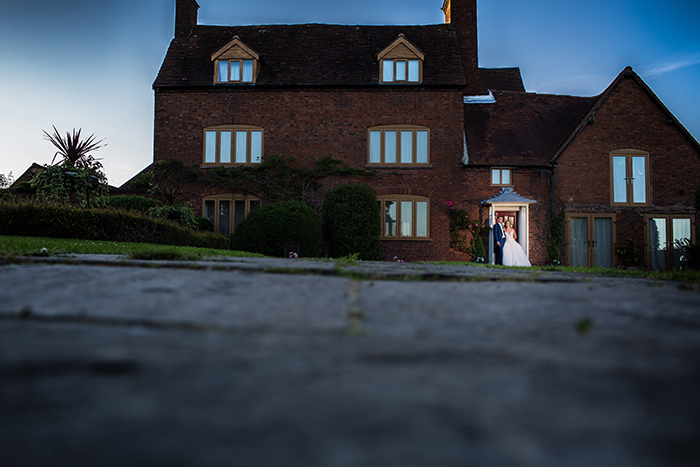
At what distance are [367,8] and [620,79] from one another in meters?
11.0

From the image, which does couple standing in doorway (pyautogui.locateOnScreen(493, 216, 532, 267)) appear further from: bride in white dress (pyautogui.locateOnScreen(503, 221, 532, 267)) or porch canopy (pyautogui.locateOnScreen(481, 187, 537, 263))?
porch canopy (pyautogui.locateOnScreen(481, 187, 537, 263))

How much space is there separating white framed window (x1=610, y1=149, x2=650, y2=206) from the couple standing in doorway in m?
4.71

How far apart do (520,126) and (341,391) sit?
18.3 meters

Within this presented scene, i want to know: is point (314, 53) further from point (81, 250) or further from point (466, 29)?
point (81, 250)

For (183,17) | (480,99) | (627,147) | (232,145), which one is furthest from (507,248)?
(183,17)

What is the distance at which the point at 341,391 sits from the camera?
2.15 ft

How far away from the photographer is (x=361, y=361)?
756mm

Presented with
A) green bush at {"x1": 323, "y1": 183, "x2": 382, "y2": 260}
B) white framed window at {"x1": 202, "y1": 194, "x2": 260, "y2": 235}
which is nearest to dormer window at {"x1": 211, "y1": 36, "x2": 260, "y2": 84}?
white framed window at {"x1": 202, "y1": 194, "x2": 260, "y2": 235}

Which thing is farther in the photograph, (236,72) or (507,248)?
(236,72)

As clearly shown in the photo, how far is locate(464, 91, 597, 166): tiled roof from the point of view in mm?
15852

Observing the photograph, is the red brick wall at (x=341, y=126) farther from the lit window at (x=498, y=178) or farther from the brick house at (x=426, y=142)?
the lit window at (x=498, y=178)

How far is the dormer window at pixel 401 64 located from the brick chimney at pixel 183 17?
8.87m

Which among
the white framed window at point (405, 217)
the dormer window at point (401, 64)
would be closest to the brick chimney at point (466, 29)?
the dormer window at point (401, 64)

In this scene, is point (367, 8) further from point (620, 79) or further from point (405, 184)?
point (620, 79)
